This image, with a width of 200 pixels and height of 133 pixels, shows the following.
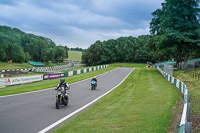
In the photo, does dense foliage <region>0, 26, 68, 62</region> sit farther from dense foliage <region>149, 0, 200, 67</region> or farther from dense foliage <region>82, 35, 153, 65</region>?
dense foliage <region>149, 0, 200, 67</region>

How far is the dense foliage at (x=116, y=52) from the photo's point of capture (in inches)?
4144

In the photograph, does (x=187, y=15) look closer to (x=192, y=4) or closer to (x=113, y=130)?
(x=192, y=4)

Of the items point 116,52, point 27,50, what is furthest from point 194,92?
point 27,50

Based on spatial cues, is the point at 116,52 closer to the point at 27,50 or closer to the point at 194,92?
the point at 27,50

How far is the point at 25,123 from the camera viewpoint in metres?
7.50

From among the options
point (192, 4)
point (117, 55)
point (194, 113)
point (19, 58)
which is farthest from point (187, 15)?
point (19, 58)

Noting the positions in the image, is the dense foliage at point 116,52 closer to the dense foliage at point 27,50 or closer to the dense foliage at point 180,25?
the dense foliage at point 27,50

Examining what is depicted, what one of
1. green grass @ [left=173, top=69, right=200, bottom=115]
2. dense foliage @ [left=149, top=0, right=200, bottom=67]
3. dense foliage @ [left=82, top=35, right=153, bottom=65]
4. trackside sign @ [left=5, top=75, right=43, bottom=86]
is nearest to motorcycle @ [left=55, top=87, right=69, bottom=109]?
green grass @ [left=173, top=69, right=200, bottom=115]

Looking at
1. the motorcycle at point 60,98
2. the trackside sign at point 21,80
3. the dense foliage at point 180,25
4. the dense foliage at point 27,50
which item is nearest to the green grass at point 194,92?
the motorcycle at point 60,98

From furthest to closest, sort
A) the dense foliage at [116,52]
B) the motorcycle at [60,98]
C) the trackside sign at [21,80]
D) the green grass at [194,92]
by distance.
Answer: the dense foliage at [116,52], the trackside sign at [21,80], the motorcycle at [60,98], the green grass at [194,92]

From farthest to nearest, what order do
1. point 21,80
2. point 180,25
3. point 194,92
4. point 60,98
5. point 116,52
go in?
point 116,52, point 180,25, point 21,80, point 194,92, point 60,98

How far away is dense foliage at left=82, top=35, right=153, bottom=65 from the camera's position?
105 metres

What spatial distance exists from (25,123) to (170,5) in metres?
36.8

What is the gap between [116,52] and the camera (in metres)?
113
